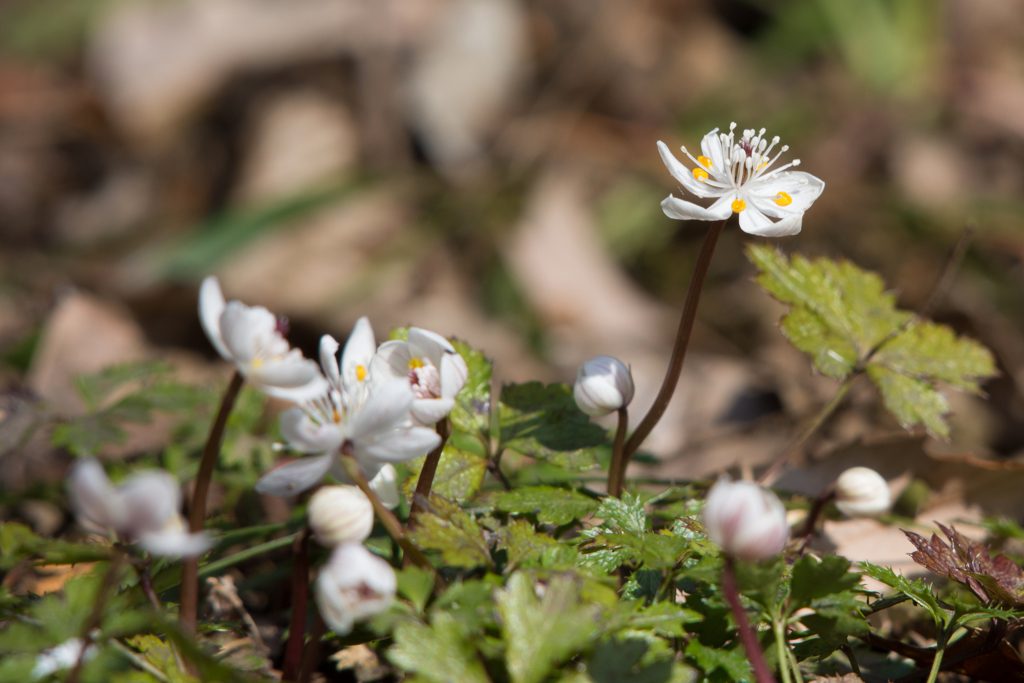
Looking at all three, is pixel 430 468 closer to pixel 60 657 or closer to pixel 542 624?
pixel 542 624

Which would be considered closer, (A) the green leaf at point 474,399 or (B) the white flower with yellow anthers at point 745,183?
(B) the white flower with yellow anthers at point 745,183

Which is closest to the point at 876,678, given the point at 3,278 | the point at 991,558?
the point at 991,558

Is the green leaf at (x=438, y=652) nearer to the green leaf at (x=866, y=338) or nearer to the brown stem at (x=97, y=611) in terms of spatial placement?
the brown stem at (x=97, y=611)

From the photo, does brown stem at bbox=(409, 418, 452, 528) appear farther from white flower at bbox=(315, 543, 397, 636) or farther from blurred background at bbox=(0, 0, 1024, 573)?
blurred background at bbox=(0, 0, 1024, 573)

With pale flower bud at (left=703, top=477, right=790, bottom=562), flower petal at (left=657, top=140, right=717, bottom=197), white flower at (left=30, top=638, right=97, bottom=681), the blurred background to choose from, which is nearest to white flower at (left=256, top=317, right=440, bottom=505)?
white flower at (left=30, top=638, right=97, bottom=681)

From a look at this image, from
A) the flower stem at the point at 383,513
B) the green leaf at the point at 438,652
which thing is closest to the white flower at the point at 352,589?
the green leaf at the point at 438,652

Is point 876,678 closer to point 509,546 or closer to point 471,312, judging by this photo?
point 509,546
